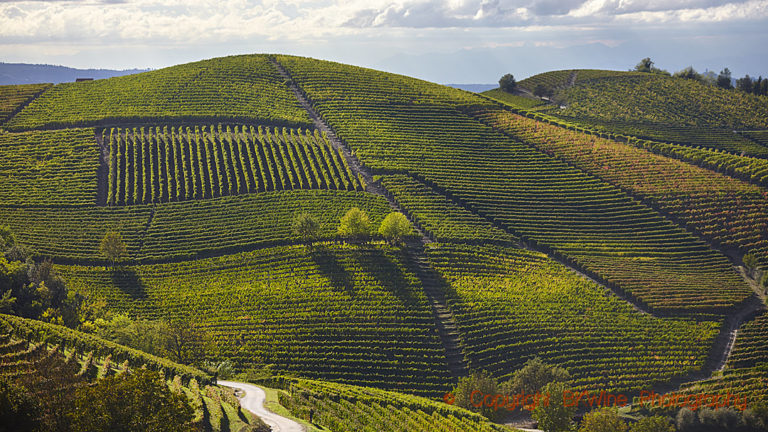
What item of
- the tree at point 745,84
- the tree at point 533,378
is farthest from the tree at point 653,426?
the tree at point 745,84

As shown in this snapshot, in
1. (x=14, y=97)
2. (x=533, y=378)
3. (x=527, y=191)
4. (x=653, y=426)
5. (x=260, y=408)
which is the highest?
(x=14, y=97)

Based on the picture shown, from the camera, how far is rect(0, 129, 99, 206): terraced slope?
275 feet

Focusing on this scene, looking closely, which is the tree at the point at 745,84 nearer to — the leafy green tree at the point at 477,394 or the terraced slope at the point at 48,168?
the leafy green tree at the point at 477,394

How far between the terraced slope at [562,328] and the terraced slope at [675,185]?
78.6 feet

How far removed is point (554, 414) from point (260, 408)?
2457 cm

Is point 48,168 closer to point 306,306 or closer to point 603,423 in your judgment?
point 306,306

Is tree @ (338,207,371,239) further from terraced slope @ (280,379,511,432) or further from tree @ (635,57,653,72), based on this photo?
tree @ (635,57,653,72)

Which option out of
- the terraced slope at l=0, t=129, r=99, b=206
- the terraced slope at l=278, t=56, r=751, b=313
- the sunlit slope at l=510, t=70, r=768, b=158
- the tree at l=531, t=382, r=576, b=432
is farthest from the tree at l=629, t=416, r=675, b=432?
the sunlit slope at l=510, t=70, r=768, b=158

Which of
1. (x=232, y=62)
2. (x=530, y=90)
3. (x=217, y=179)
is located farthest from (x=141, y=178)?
(x=530, y=90)

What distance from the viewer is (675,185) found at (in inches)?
3652

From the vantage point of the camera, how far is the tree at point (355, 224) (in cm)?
7400

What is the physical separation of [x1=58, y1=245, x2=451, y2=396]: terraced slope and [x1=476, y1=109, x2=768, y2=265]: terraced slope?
147 ft

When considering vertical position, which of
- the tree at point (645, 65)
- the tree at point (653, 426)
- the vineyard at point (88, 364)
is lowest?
the tree at point (653, 426)

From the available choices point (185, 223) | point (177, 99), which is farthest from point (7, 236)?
point (177, 99)
